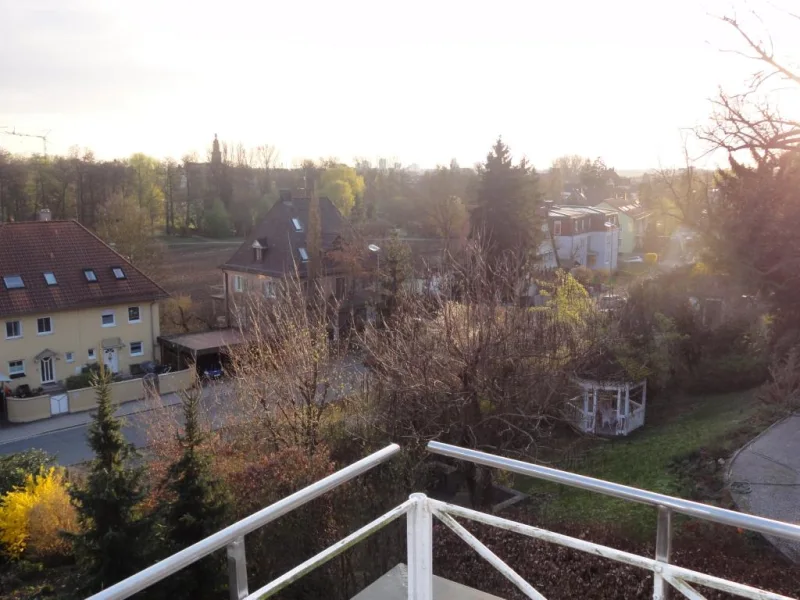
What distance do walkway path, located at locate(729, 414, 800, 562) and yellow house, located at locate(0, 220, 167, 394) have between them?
19.4 meters

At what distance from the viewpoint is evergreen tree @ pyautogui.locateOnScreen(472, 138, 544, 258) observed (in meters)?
31.0

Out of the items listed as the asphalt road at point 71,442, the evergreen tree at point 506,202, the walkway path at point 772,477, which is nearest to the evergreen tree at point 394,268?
the evergreen tree at point 506,202

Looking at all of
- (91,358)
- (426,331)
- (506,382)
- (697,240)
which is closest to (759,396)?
(697,240)

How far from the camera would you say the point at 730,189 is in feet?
51.8

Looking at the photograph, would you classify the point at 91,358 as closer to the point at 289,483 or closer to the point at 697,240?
the point at 289,483

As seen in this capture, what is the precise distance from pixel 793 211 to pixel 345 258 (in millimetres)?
18200

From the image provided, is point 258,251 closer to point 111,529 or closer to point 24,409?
point 24,409

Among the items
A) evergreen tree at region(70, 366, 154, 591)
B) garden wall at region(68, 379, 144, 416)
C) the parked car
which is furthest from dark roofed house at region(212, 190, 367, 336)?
evergreen tree at region(70, 366, 154, 591)

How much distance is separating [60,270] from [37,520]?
15.6 m

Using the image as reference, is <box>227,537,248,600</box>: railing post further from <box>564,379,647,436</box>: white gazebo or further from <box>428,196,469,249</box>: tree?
<box>428,196,469,249</box>: tree

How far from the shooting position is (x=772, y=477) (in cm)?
1217

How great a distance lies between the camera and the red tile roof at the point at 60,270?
24.4m

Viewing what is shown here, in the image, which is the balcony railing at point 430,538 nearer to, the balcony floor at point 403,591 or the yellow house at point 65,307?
the balcony floor at point 403,591

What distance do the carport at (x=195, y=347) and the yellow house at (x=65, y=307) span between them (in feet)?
2.04
